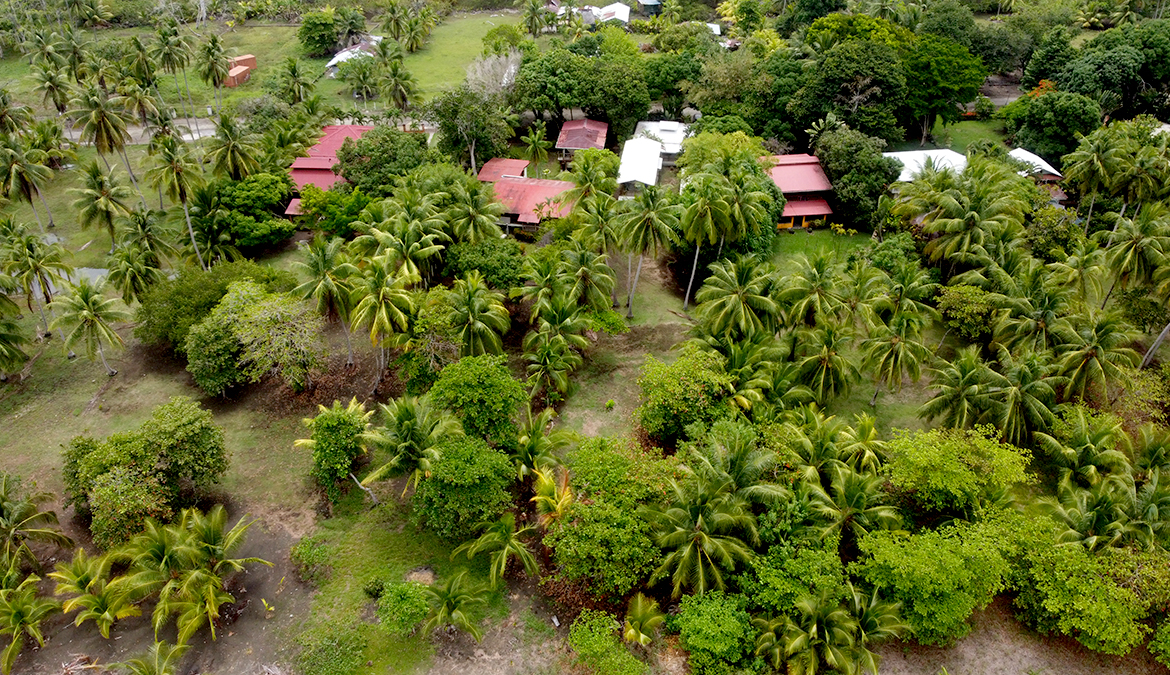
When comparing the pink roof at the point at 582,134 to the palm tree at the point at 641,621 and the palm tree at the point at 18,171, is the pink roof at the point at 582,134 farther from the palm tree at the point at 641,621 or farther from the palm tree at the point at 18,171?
the palm tree at the point at 641,621

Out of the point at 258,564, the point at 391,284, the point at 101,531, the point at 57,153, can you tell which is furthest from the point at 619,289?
the point at 57,153

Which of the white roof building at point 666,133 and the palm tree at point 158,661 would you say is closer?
the palm tree at point 158,661

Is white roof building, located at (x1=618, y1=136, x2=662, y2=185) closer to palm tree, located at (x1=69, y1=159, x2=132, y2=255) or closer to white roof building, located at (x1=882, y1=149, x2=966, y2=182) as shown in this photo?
white roof building, located at (x1=882, y1=149, x2=966, y2=182)

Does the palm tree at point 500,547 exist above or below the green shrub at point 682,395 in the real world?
below

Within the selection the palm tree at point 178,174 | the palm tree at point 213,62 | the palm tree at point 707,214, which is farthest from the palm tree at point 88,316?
the palm tree at point 213,62

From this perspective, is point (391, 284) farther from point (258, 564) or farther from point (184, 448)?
point (258, 564)
